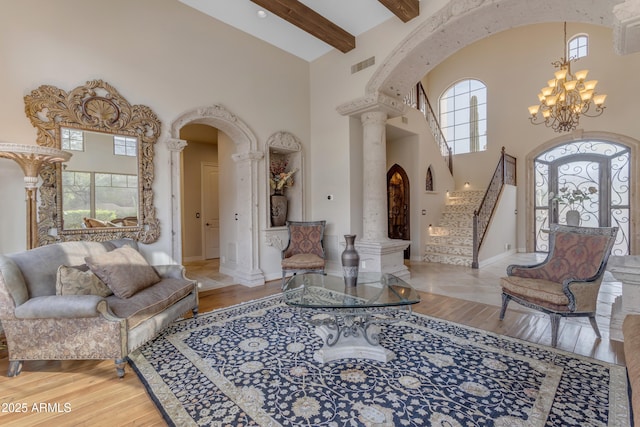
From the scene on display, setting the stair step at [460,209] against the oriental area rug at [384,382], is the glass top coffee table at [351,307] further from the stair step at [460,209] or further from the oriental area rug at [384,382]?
the stair step at [460,209]

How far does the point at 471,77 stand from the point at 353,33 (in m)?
5.93

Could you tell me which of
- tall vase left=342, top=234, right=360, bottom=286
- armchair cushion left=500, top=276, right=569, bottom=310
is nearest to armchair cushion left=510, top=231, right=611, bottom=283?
armchair cushion left=500, top=276, right=569, bottom=310

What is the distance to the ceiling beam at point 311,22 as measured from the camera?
4.31m

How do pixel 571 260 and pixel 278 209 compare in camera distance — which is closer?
pixel 571 260

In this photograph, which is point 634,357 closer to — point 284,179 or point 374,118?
point 374,118

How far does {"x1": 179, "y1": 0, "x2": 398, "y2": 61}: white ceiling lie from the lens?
4.61 meters

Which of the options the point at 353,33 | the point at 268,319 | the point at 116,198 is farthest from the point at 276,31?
the point at 268,319

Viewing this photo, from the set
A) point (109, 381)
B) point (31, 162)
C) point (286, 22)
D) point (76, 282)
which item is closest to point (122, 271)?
point (76, 282)

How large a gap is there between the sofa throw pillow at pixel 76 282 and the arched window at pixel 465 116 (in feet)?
32.3

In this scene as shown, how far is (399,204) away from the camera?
792cm

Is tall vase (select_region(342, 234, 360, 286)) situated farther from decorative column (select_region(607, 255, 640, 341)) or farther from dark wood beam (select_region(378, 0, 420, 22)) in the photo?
dark wood beam (select_region(378, 0, 420, 22))

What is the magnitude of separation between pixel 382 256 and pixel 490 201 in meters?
3.80

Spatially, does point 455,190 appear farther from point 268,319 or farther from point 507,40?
point 268,319

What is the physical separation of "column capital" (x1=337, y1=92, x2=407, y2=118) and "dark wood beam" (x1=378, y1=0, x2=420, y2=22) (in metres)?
1.12
